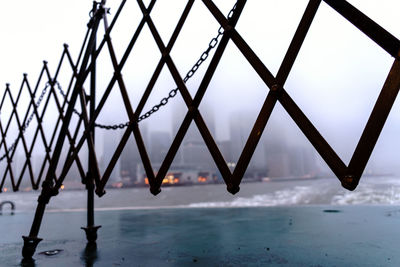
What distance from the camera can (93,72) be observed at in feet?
18.6

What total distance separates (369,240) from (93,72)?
6.68 meters

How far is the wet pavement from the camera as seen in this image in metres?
3.89

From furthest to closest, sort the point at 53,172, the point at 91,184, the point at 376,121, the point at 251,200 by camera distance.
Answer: the point at 251,200 < the point at 91,184 < the point at 53,172 < the point at 376,121

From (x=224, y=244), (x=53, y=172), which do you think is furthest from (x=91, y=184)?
(x=224, y=244)

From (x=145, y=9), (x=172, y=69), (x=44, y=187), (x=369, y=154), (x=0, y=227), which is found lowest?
(x=0, y=227)

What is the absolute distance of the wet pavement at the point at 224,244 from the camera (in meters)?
3.89

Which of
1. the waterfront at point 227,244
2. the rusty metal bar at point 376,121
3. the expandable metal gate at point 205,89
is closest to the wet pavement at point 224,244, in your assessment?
the waterfront at point 227,244

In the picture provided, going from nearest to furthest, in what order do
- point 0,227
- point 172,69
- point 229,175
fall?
point 229,175 → point 172,69 → point 0,227

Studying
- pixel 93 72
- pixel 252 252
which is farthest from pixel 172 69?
pixel 252 252

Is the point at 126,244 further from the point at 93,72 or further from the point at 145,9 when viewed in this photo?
the point at 145,9

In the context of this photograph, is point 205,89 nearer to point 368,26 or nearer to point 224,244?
point 368,26

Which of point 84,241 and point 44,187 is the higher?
point 44,187

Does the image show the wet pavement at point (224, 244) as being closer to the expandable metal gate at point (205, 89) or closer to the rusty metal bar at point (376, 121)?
the expandable metal gate at point (205, 89)

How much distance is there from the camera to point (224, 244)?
4.97m
